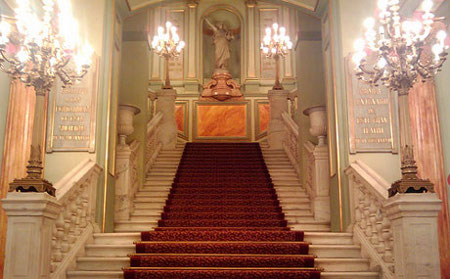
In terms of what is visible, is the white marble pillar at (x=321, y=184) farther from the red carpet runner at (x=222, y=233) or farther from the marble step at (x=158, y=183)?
the marble step at (x=158, y=183)

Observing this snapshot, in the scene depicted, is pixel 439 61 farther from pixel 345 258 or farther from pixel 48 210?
pixel 48 210

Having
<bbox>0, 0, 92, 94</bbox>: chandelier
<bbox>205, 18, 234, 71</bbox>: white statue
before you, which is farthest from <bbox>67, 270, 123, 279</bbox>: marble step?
<bbox>205, 18, 234, 71</bbox>: white statue

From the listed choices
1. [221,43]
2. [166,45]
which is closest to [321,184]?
[166,45]

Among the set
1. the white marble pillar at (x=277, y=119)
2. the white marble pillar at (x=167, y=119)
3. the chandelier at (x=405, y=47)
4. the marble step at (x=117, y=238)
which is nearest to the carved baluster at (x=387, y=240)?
the chandelier at (x=405, y=47)

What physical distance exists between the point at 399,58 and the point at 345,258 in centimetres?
245

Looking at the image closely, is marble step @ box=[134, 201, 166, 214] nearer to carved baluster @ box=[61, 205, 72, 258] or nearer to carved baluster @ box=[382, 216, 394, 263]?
carved baluster @ box=[61, 205, 72, 258]

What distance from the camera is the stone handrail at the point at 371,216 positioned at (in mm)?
5664

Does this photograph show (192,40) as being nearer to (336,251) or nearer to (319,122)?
(319,122)

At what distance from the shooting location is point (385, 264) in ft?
18.5

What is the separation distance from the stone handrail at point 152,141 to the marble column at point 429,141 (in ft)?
16.4

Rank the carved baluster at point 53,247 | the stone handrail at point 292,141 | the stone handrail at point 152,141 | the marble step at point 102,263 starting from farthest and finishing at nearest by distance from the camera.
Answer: the stone handrail at point 152,141
the stone handrail at point 292,141
the marble step at point 102,263
the carved baluster at point 53,247

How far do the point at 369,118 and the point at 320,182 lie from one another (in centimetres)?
153

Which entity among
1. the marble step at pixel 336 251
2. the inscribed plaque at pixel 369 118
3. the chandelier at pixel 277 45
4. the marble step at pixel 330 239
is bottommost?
the marble step at pixel 336 251

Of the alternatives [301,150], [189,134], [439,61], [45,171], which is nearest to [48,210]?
[45,171]
